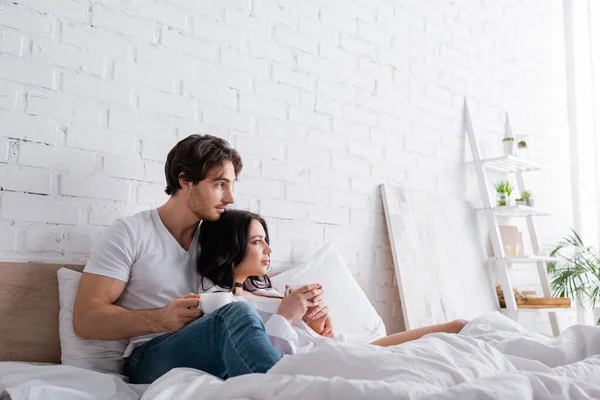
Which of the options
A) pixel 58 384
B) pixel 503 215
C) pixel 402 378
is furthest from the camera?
pixel 503 215

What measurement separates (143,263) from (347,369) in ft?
3.26

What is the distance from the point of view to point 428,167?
361 cm

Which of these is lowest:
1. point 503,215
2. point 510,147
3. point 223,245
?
point 223,245

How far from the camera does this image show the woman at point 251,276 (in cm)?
206

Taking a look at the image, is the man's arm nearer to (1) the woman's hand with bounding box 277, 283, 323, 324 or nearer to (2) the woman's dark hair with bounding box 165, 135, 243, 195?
(1) the woman's hand with bounding box 277, 283, 323, 324

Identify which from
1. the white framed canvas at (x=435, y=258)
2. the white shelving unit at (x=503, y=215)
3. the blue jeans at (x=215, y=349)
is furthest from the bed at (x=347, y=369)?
the white shelving unit at (x=503, y=215)

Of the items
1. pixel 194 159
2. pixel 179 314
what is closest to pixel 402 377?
pixel 179 314

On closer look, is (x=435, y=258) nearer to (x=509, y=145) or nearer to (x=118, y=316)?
(x=509, y=145)

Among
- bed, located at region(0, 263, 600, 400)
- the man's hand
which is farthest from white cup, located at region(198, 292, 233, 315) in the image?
bed, located at region(0, 263, 600, 400)

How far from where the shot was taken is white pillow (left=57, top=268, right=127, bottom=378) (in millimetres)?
1979

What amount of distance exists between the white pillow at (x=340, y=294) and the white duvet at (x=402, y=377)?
1007mm

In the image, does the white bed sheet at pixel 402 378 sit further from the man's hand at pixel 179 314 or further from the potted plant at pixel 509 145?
the potted plant at pixel 509 145

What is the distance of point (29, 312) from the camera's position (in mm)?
2033

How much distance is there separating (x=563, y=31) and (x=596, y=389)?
427cm
